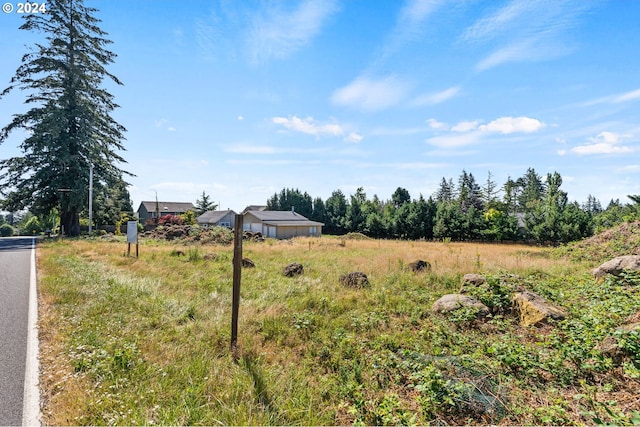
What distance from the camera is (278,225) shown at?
37.1 metres

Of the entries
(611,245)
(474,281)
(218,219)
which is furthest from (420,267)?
(218,219)

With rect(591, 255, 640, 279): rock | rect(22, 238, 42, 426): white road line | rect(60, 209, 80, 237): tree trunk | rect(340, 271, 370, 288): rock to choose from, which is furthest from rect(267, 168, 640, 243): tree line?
rect(60, 209, 80, 237): tree trunk

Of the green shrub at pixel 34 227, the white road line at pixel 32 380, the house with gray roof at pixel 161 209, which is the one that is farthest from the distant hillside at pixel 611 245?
the green shrub at pixel 34 227

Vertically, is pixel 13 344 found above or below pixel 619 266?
below

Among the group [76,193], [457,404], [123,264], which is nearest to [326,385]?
[457,404]

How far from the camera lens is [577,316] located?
18.3 feet

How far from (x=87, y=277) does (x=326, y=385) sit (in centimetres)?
833

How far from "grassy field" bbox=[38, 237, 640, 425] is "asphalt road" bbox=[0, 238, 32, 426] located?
24cm

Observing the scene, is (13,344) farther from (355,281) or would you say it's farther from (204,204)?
(204,204)

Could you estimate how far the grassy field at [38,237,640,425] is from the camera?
318 cm

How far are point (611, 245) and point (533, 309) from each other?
10.7 meters

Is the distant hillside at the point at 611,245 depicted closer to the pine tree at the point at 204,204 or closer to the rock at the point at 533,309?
the rock at the point at 533,309

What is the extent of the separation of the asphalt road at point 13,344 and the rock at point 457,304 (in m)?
6.70

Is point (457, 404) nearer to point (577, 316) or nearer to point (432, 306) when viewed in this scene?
point (432, 306)
